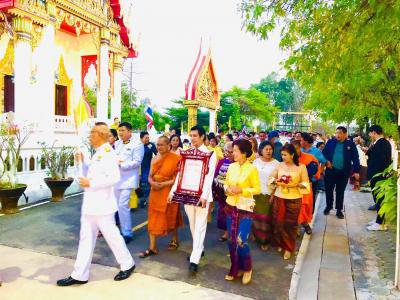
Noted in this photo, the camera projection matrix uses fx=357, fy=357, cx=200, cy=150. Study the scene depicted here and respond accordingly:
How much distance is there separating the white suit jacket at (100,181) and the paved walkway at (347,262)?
2348 mm

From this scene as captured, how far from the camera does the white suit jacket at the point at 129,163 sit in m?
5.27

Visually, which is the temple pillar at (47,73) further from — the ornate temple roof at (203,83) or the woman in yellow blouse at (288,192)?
the woman in yellow blouse at (288,192)

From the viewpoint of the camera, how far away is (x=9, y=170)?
288 inches

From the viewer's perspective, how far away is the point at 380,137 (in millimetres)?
7102

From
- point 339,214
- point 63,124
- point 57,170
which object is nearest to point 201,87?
point 63,124

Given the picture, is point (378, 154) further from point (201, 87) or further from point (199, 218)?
point (201, 87)

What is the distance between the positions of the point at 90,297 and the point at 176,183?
1638mm

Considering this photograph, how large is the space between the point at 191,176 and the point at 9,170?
4725mm

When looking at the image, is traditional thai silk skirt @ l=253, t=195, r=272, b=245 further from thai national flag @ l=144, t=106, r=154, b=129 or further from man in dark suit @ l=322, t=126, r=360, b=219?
thai national flag @ l=144, t=106, r=154, b=129

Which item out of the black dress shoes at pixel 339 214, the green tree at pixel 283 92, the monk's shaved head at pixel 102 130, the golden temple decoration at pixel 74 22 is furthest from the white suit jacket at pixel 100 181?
the green tree at pixel 283 92

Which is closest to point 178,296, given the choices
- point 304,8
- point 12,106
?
point 304,8

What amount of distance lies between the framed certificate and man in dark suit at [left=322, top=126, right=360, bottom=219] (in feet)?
11.4

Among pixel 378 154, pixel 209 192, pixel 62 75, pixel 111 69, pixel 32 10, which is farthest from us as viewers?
pixel 111 69

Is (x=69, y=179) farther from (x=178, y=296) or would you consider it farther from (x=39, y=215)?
(x=178, y=296)
